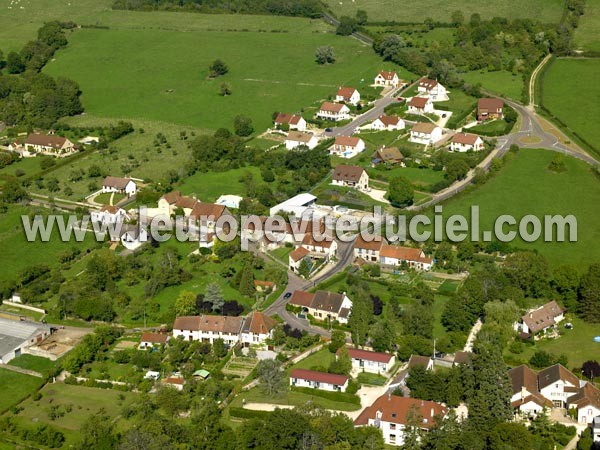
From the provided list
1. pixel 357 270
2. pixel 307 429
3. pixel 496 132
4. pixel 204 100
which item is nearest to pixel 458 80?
pixel 496 132

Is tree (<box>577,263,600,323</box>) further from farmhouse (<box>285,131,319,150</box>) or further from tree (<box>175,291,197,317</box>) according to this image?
farmhouse (<box>285,131,319,150</box>)

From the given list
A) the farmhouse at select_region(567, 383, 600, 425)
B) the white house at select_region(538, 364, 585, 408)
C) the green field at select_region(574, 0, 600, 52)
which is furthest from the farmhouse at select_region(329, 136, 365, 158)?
the farmhouse at select_region(567, 383, 600, 425)

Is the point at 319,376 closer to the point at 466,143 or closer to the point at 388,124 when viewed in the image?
the point at 466,143

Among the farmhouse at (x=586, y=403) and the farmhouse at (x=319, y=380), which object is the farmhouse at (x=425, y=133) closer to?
the farmhouse at (x=319, y=380)

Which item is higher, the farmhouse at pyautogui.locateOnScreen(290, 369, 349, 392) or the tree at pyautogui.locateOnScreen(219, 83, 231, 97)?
the farmhouse at pyautogui.locateOnScreen(290, 369, 349, 392)

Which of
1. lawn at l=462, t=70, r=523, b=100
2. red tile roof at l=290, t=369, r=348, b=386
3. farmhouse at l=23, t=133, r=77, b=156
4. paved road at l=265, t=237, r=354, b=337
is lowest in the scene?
farmhouse at l=23, t=133, r=77, b=156

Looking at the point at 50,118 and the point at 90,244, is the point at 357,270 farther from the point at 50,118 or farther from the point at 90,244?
the point at 50,118

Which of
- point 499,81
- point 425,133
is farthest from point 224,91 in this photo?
point 499,81
